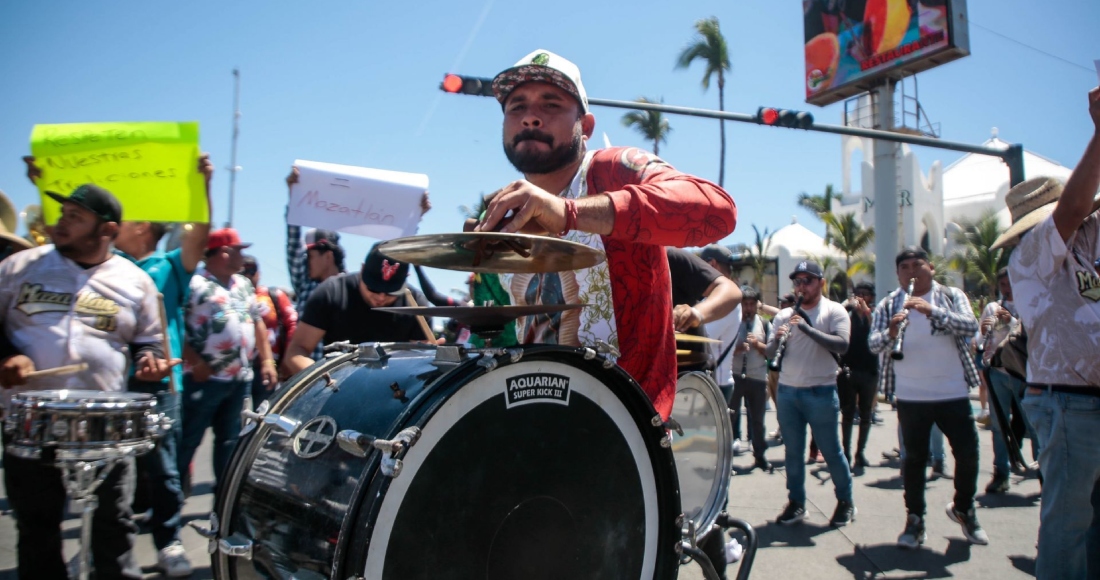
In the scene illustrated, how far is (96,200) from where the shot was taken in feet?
11.5

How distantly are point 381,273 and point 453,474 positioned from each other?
281cm

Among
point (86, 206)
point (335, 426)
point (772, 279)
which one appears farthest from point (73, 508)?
point (772, 279)

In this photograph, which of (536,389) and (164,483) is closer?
(536,389)

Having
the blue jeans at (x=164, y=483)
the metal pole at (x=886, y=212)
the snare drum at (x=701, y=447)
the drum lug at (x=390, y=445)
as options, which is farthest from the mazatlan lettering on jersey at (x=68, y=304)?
the metal pole at (x=886, y=212)

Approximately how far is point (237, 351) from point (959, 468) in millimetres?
5411

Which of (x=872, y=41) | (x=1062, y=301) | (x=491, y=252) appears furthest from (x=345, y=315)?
(x=872, y=41)

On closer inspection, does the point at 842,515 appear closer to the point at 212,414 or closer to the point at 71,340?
the point at 212,414

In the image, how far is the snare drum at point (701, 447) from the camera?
3195 millimetres

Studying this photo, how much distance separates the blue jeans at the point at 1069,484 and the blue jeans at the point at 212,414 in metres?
4.93

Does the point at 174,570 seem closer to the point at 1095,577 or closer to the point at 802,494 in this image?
the point at 802,494

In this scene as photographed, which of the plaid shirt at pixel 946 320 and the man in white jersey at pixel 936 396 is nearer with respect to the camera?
the man in white jersey at pixel 936 396

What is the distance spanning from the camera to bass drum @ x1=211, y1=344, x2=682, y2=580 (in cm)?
156

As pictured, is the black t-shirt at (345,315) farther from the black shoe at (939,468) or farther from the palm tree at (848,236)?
the palm tree at (848,236)

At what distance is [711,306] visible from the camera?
3357mm
